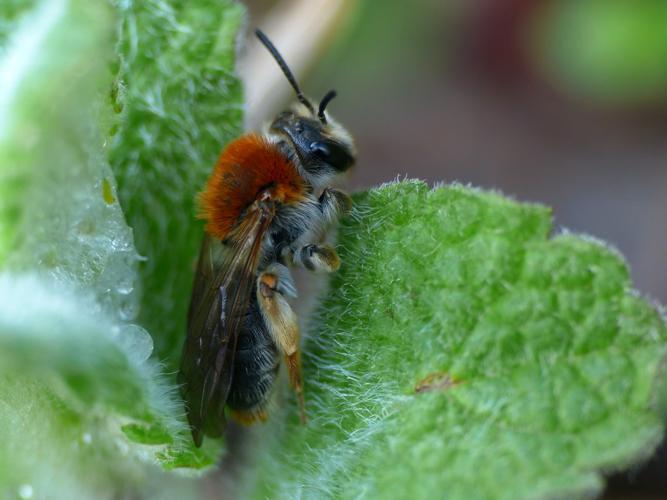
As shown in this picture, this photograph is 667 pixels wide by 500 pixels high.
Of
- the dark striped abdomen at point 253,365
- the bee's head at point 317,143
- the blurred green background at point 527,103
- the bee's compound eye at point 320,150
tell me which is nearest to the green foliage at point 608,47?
the blurred green background at point 527,103

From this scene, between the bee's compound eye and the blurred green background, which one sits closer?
the bee's compound eye

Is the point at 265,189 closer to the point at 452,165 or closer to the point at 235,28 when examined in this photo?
the point at 235,28

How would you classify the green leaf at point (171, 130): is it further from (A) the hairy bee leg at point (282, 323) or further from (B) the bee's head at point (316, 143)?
(A) the hairy bee leg at point (282, 323)

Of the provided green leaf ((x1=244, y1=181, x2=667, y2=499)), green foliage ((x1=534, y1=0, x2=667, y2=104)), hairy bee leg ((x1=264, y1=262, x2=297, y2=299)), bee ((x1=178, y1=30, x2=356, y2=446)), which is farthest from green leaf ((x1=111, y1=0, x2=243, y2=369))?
green foliage ((x1=534, y1=0, x2=667, y2=104))

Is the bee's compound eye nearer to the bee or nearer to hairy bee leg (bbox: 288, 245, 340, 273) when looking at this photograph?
the bee

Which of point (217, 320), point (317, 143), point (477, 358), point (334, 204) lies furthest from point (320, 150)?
point (477, 358)

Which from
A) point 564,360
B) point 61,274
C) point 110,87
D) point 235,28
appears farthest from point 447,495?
point 235,28
